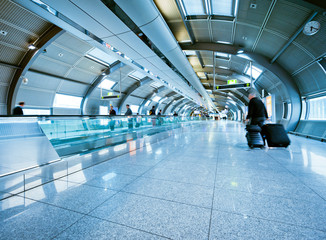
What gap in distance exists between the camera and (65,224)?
63.9 inches

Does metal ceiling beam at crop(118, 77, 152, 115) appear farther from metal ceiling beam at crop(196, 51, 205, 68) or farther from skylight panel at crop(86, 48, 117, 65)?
metal ceiling beam at crop(196, 51, 205, 68)

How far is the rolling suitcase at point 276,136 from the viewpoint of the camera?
17.7 feet

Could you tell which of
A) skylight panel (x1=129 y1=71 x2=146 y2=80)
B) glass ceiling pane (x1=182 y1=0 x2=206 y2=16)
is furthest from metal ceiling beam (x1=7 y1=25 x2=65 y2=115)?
skylight panel (x1=129 y1=71 x2=146 y2=80)

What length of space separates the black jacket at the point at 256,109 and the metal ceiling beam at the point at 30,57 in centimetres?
1343

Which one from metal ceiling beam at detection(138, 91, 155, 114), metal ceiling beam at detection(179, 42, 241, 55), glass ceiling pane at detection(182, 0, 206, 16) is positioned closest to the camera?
glass ceiling pane at detection(182, 0, 206, 16)

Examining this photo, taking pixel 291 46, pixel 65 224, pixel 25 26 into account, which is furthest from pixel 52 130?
pixel 25 26

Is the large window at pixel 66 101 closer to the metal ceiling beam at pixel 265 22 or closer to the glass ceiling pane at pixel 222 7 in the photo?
the glass ceiling pane at pixel 222 7

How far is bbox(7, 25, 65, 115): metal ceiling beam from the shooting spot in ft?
39.9

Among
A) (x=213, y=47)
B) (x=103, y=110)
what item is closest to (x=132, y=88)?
(x=103, y=110)

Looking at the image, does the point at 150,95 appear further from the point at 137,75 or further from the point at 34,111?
the point at 34,111

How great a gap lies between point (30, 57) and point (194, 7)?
573 inches

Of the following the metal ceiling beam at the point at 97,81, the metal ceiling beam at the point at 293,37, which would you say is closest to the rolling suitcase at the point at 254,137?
the metal ceiling beam at the point at 293,37

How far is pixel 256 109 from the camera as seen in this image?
5742 mm

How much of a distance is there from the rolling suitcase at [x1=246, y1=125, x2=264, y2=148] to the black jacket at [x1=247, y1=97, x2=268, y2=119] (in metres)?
0.42
